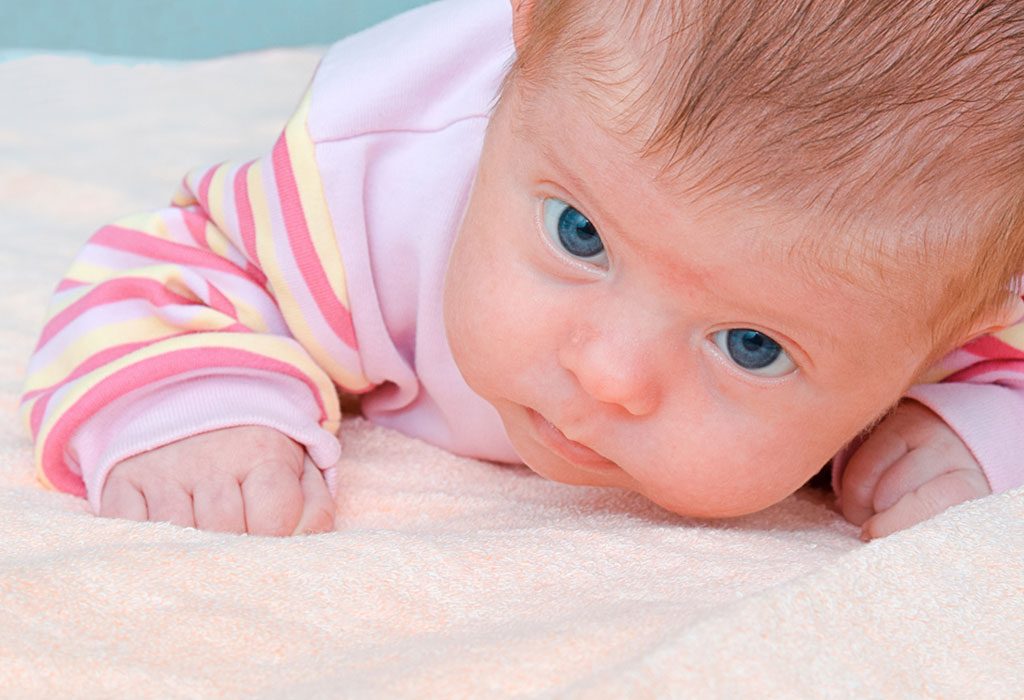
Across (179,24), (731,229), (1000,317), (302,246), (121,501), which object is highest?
(731,229)

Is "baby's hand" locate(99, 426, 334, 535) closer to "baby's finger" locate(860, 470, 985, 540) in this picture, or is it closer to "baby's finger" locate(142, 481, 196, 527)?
"baby's finger" locate(142, 481, 196, 527)

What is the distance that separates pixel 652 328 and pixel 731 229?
87mm

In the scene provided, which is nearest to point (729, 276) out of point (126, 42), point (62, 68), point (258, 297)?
point (258, 297)

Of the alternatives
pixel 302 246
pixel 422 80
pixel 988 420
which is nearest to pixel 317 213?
pixel 302 246

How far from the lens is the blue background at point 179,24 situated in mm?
3004

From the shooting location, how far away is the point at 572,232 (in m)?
0.87

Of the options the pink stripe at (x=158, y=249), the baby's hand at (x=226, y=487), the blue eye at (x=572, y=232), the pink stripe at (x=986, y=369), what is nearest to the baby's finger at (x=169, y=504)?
the baby's hand at (x=226, y=487)

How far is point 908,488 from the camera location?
1.08 meters

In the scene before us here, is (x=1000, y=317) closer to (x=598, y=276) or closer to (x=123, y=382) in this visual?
(x=598, y=276)

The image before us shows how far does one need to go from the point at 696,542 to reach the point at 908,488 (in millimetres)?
277

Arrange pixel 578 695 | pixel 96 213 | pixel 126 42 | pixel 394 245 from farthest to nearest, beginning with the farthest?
pixel 126 42 → pixel 96 213 → pixel 394 245 → pixel 578 695

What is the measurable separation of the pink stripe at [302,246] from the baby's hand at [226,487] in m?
0.16

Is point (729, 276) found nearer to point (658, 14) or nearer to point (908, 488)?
point (658, 14)

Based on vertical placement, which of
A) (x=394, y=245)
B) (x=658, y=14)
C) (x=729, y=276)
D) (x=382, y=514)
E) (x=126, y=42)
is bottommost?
(x=126, y=42)
